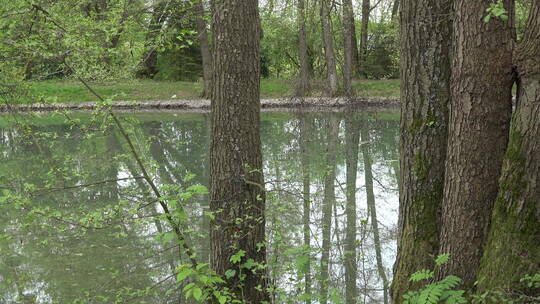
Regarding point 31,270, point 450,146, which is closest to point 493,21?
point 450,146

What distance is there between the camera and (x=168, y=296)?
548 centimetres

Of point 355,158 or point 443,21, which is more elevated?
point 443,21

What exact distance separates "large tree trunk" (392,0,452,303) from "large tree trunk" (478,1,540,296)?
1.69ft

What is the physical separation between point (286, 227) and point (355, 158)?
241 inches

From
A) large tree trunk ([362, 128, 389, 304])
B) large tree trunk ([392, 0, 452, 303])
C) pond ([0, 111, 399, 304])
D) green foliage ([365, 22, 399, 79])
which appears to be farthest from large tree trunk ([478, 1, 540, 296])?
green foliage ([365, 22, 399, 79])

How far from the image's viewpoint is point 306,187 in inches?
345

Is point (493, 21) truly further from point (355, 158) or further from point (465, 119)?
point (355, 158)

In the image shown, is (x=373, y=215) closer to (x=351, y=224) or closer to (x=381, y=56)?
(x=351, y=224)

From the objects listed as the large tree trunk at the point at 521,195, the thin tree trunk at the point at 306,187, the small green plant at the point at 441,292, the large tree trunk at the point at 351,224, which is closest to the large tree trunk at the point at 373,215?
the large tree trunk at the point at 351,224

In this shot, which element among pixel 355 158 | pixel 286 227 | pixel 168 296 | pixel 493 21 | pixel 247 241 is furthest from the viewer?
pixel 355 158

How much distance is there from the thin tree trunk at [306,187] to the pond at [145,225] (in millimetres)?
54

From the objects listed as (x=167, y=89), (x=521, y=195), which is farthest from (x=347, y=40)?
(x=521, y=195)

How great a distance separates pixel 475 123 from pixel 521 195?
0.48 metres

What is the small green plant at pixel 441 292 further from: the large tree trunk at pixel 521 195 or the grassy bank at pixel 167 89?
the grassy bank at pixel 167 89
